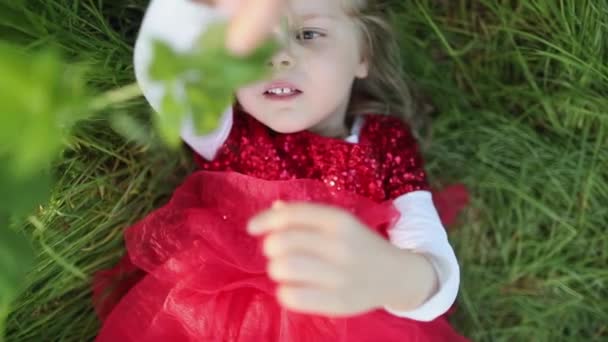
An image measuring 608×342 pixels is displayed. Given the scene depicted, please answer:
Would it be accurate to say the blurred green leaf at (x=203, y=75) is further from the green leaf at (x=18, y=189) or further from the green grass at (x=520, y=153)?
the green grass at (x=520, y=153)

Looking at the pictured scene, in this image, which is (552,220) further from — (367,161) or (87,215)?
(87,215)

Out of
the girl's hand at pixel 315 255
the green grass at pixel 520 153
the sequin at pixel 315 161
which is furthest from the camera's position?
the green grass at pixel 520 153

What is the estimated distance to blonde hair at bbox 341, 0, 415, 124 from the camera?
1.01m

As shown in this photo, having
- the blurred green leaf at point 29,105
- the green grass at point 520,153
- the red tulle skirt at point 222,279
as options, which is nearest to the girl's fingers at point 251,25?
the blurred green leaf at point 29,105

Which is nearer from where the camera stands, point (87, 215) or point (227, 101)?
point (227, 101)

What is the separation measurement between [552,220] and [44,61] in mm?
982

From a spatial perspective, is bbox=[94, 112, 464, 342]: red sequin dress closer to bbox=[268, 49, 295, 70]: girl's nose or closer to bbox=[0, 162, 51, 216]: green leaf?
bbox=[268, 49, 295, 70]: girl's nose

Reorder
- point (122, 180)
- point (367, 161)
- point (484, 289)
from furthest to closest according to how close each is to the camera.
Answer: point (484, 289), point (122, 180), point (367, 161)

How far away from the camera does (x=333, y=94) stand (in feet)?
3.13

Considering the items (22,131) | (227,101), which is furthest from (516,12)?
(22,131)

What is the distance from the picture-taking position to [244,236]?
3.21 feet

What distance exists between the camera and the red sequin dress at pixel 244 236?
3.14 ft

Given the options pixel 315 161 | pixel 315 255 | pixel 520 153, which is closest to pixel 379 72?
pixel 315 161

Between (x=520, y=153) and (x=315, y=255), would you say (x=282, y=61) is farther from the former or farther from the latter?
(x=520, y=153)
